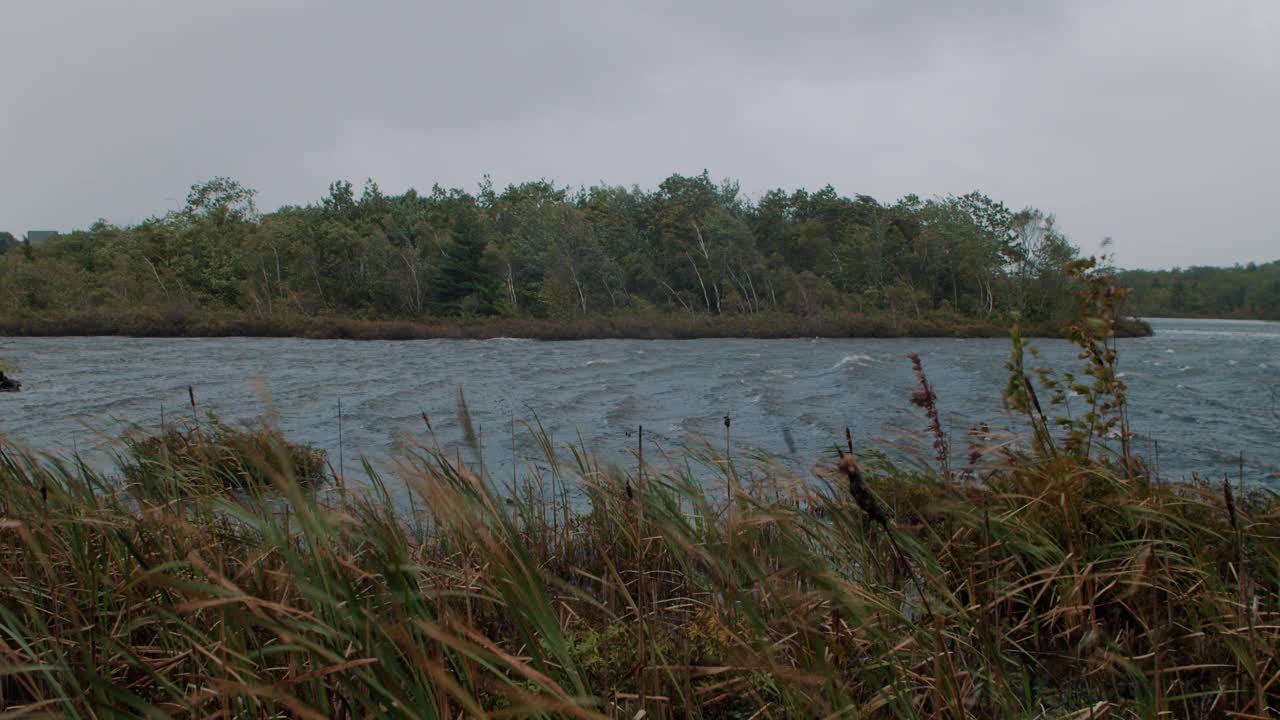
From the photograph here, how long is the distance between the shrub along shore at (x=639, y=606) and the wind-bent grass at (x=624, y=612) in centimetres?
2

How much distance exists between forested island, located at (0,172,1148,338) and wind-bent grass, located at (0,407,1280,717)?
37.8m

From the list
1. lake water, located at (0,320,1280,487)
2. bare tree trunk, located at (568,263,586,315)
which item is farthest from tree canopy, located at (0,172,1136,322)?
lake water, located at (0,320,1280,487)

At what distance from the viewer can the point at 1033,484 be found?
345 cm

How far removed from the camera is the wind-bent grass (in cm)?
142

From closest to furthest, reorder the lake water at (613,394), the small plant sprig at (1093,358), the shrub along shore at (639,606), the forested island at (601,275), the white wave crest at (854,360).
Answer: the shrub along shore at (639,606)
the small plant sprig at (1093,358)
the lake water at (613,394)
the white wave crest at (854,360)
the forested island at (601,275)

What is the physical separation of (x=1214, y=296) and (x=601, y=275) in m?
70.1

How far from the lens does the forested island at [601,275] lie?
43.0 meters

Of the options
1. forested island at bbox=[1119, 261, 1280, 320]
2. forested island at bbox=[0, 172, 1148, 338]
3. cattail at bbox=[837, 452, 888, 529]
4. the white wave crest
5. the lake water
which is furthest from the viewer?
forested island at bbox=[1119, 261, 1280, 320]

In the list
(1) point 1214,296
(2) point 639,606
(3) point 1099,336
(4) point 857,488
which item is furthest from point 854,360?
(1) point 1214,296

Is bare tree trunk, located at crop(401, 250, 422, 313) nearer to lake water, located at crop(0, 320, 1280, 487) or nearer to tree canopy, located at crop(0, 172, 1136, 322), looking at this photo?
tree canopy, located at crop(0, 172, 1136, 322)

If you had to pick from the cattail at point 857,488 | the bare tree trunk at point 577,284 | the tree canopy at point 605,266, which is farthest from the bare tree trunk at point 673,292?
the cattail at point 857,488

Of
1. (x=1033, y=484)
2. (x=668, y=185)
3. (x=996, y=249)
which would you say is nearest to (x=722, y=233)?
(x=668, y=185)

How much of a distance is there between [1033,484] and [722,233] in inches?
2004

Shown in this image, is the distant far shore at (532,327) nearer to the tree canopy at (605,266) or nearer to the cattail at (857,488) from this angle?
the tree canopy at (605,266)
